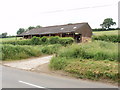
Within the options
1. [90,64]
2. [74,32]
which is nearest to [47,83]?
[90,64]

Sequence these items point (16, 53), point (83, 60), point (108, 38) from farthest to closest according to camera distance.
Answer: point (108, 38), point (16, 53), point (83, 60)

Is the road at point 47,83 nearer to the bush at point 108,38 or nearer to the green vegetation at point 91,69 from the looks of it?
the green vegetation at point 91,69

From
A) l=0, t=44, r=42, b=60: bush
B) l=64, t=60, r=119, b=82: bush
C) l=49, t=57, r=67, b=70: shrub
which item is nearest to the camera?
l=64, t=60, r=119, b=82: bush

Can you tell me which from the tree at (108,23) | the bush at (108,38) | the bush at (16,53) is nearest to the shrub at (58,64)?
the bush at (16,53)

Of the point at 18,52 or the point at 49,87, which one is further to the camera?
the point at 18,52

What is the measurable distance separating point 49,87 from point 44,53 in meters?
13.2

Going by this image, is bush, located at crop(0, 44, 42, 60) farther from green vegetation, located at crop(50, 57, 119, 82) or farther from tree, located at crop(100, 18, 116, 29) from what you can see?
tree, located at crop(100, 18, 116, 29)

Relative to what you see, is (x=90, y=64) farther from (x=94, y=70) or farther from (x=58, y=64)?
(x=58, y=64)

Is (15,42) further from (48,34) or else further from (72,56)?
(72,56)

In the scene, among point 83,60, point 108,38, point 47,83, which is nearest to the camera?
point 47,83

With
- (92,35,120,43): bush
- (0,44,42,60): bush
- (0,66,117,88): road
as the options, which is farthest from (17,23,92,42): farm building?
(0,66,117,88): road

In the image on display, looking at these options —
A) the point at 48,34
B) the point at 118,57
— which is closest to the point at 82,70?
the point at 118,57

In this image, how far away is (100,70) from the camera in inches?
318

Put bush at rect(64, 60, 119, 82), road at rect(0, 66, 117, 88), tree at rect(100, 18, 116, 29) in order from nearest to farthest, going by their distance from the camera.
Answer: road at rect(0, 66, 117, 88)
bush at rect(64, 60, 119, 82)
tree at rect(100, 18, 116, 29)
